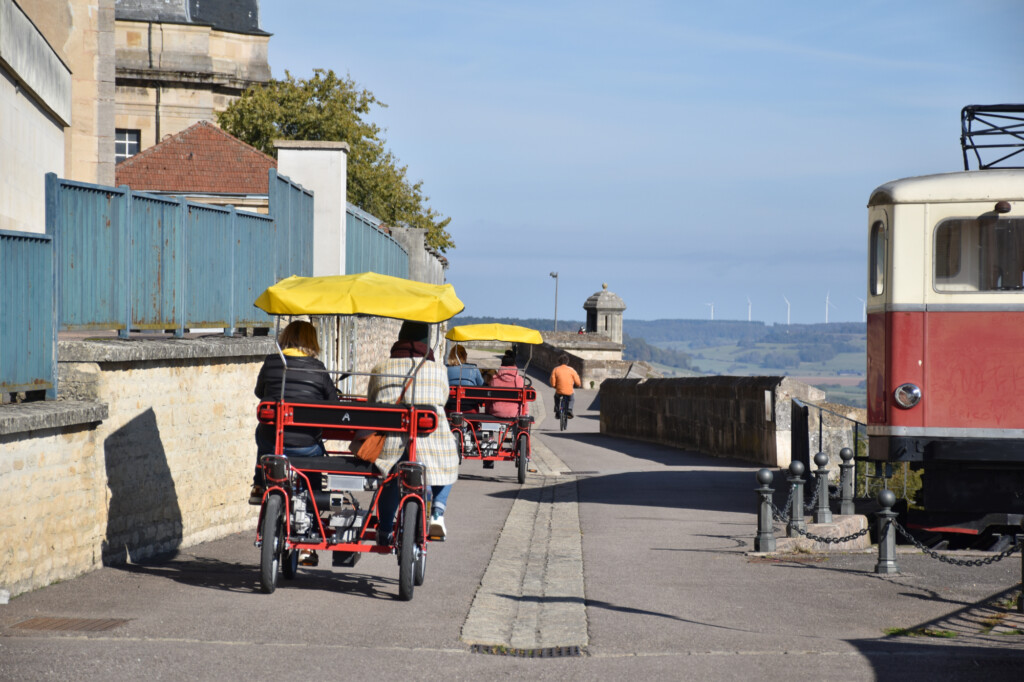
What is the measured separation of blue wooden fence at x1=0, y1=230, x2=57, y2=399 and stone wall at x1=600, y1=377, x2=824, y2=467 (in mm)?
11809

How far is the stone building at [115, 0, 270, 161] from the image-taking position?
52594 millimetres

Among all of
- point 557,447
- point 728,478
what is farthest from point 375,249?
point 728,478

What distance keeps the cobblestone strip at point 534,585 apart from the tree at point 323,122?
35.4 m

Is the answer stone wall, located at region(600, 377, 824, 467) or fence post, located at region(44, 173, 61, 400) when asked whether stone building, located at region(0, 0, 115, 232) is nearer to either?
fence post, located at region(44, 173, 61, 400)

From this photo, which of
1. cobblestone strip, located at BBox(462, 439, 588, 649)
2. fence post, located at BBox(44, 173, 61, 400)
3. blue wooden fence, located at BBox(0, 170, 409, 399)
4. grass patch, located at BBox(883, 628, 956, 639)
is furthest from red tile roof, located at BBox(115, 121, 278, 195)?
grass patch, located at BBox(883, 628, 956, 639)

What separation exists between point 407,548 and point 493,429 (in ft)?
31.9

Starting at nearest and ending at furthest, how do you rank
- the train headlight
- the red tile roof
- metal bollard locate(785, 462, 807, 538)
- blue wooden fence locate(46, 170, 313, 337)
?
blue wooden fence locate(46, 170, 313, 337) < metal bollard locate(785, 462, 807, 538) < the train headlight < the red tile roof

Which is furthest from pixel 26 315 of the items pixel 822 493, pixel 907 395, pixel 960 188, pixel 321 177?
pixel 321 177

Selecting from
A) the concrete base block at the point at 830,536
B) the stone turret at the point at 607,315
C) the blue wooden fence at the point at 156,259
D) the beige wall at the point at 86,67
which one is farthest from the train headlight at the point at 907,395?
the stone turret at the point at 607,315

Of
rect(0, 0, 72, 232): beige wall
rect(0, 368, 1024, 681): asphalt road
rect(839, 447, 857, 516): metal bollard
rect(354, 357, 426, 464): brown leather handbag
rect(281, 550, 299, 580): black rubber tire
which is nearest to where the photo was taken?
rect(0, 368, 1024, 681): asphalt road

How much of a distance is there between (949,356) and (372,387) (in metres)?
5.47

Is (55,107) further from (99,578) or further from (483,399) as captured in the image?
(99,578)

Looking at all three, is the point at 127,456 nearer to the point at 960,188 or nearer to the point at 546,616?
the point at 546,616

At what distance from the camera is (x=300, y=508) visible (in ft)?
26.8
